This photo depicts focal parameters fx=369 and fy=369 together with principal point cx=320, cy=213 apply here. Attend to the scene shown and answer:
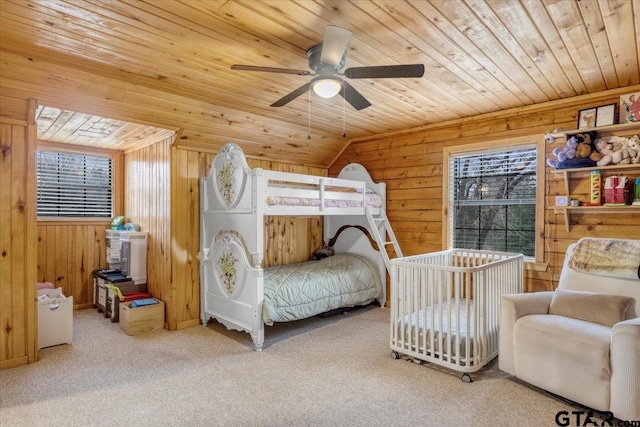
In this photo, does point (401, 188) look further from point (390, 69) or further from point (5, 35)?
point (5, 35)

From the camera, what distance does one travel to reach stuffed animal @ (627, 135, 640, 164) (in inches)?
117

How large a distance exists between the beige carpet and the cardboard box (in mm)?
149

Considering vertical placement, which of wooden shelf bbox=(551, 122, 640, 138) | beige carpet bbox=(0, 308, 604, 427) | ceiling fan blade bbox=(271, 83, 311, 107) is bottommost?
beige carpet bbox=(0, 308, 604, 427)

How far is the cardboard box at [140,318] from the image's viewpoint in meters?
3.68

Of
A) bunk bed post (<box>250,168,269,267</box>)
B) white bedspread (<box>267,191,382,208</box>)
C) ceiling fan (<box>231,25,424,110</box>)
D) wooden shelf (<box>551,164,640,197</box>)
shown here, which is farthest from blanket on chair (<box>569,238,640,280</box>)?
bunk bed post (<box>250,168,269,267</box>)

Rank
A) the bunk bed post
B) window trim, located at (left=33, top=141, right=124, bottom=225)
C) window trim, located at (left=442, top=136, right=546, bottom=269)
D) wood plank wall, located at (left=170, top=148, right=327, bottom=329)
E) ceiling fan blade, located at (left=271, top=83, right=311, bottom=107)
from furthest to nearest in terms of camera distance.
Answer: window trim, located at (left=33, top=141, right=124, bottom=225) → wood plank wall, located at (left=170, top=148, right=327, bottom=329) → window trim, located at (left=442, top=136, right=546, bottom=269) → the bunk bed post → ceiling fan blade, located at (left=271, top=83, right=311, bottom=107)

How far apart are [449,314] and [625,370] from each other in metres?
1.01

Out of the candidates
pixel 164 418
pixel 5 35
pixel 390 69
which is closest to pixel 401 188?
pixel 390 69

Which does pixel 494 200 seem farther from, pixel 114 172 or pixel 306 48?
pixel 114 172

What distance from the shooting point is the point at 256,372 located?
2.84m

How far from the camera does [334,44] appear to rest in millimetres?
1972

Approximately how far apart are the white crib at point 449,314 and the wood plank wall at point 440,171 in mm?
588

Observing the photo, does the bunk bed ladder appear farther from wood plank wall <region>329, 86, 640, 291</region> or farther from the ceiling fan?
the ceiling fan

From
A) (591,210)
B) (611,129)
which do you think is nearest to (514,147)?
(611,129)
